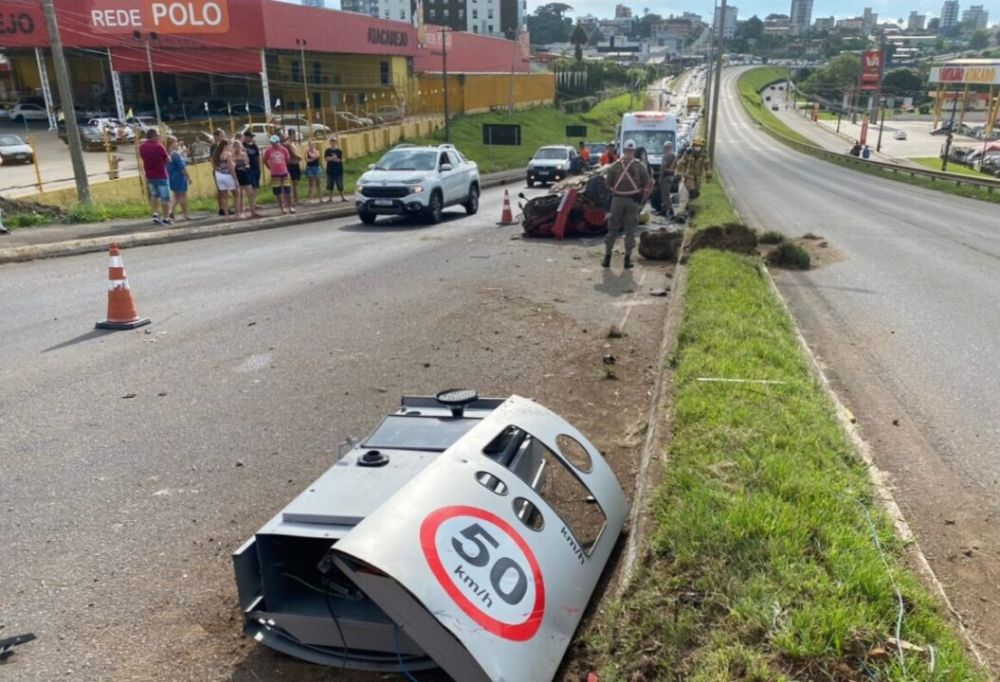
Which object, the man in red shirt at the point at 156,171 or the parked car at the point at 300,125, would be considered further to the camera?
the parked car at the point at 300,125

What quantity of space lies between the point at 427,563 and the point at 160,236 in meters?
14.0

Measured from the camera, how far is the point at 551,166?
102 feet

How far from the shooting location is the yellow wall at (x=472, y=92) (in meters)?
59.3

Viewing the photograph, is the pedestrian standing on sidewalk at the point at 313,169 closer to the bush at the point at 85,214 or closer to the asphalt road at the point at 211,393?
the bush at the point at 85,214

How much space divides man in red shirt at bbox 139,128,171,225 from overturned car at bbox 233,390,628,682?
13.5 m

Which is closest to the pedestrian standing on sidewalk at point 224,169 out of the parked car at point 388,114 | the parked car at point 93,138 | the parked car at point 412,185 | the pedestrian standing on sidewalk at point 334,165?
the parked car at point 412,185

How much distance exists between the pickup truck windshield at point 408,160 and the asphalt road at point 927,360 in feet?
26.7

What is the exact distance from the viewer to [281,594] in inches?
137

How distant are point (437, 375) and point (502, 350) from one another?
1065 millimetres

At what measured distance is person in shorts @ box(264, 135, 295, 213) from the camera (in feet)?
60.9

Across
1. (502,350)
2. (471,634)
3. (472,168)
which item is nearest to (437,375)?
(502,350)

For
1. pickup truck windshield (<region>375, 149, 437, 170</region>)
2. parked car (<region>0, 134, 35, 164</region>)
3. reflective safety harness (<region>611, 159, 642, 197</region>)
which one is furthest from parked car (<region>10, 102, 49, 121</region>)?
reflective safety harness (<region>611, 159, 642, 197</region>)

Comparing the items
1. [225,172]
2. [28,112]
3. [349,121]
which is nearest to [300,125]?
[349,121]

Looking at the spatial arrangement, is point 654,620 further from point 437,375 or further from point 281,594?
point 437,375
